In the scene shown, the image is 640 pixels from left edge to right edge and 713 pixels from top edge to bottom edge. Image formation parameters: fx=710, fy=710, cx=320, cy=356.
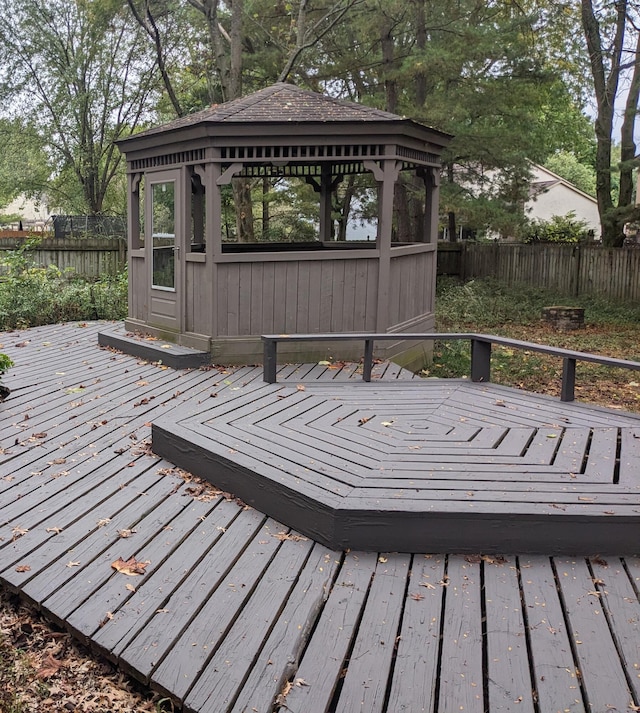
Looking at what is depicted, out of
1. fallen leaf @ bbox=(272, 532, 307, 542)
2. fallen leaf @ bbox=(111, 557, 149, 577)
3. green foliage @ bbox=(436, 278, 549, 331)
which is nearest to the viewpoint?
fallen leaf @ bbox=(111, 557, 149, 577)

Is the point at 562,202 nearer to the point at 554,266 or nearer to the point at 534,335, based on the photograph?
the point at 554,266

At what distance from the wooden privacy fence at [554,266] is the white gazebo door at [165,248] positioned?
11.9 metres

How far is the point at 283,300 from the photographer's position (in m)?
7.98

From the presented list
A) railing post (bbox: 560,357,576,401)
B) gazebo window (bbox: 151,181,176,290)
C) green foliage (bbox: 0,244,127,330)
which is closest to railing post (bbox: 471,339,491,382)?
railing post (bbox: 560,357,576,401)

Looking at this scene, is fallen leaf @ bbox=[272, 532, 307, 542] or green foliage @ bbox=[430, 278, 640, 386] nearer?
fallen leaf @ bbox=[272, 532, 307, 542]

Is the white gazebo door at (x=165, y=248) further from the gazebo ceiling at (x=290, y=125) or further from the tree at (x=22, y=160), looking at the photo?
the tree at (x=22, y=160)

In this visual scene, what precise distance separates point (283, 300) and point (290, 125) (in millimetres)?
1884

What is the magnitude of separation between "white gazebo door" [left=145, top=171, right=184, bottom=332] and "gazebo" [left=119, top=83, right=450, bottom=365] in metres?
0.02

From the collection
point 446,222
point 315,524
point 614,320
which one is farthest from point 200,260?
point 446,222

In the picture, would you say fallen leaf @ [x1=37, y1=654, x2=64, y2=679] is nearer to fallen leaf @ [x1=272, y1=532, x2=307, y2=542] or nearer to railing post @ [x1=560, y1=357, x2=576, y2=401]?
fallen leaf @ [x1=272, y1=532, x2=307, y2=542]

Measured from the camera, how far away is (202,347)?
7938mm

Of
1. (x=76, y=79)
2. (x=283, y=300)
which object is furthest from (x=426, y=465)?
(x=76, y=79)

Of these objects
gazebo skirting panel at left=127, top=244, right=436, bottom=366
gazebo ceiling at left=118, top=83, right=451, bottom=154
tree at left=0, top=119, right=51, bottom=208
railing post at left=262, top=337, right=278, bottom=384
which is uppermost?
tree at left=0, top=119, right=51, bottom=208

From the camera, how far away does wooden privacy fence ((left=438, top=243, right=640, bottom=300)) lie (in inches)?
657
